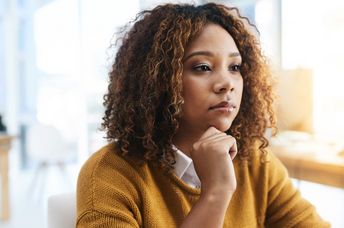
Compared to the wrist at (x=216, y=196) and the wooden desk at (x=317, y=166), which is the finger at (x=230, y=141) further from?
the wooden desk at (x=317, y=166)

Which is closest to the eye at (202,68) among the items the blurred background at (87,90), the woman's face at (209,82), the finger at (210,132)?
the woman's face at (209,82)

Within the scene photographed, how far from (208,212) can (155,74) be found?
0.30 metres

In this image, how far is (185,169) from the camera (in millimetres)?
846

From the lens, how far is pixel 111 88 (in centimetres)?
92

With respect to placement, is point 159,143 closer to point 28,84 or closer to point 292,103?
point 292,103

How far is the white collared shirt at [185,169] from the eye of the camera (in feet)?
2.77

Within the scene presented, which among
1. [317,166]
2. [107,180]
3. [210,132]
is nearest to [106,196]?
[107,180]

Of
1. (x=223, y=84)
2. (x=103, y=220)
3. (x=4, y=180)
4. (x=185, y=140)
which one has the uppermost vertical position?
(x=223, y=84)

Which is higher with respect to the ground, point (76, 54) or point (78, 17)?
point (78, 17)

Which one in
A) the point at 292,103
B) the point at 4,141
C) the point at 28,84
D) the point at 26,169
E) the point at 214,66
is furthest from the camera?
the point at 28,84

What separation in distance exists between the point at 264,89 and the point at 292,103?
0.58 m

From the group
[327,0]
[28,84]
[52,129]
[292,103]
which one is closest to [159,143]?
[292,103]

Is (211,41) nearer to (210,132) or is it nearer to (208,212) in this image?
(210,132)

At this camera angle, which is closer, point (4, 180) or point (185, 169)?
point (185, 169)
